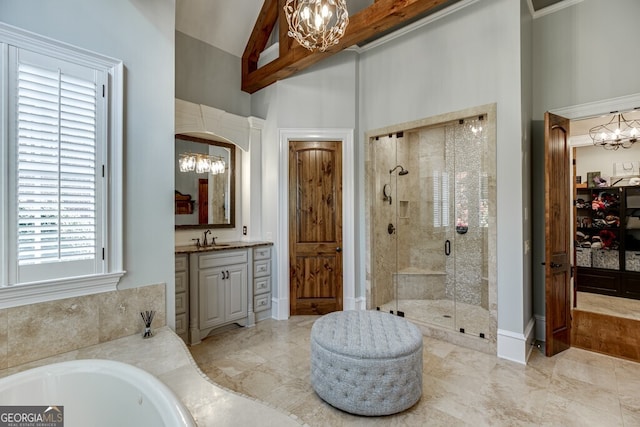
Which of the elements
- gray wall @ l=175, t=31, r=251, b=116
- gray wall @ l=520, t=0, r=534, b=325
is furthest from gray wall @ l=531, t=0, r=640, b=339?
gray wall @ l=175, t=31, r=251, b=116

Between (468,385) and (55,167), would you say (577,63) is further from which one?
(55,167)

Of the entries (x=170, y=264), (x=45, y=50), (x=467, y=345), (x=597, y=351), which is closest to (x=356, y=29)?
(x=45, y=50)

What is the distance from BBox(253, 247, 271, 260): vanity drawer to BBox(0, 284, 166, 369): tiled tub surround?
1.62 meters

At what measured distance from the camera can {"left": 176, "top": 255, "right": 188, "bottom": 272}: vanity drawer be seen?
3.11 m

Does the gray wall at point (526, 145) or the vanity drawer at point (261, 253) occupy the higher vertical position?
the gray wall at point (526, 145)

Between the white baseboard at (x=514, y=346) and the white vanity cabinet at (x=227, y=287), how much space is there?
2.65 m

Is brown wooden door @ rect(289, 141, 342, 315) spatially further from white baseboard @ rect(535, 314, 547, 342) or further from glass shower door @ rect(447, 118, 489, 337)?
white baseboard @ rect(535, 314, 547, 342)

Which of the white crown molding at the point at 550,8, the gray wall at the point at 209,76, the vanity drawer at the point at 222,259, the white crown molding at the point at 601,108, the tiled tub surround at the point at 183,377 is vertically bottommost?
the tiled tub surround at the point at 183,377

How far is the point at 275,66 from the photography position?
12.3 feet

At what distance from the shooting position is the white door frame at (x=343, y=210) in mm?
4027

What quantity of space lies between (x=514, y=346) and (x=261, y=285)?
2795 millimetres

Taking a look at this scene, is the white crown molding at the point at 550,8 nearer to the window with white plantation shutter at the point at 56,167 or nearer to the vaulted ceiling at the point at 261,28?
the vaulted ceiling at the point at 261,28

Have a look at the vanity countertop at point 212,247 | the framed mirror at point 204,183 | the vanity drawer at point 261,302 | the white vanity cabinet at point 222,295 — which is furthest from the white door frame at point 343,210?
the framed mirror at point 204,183

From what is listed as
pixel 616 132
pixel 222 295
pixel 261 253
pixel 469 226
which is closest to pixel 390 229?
pixel 469 226
